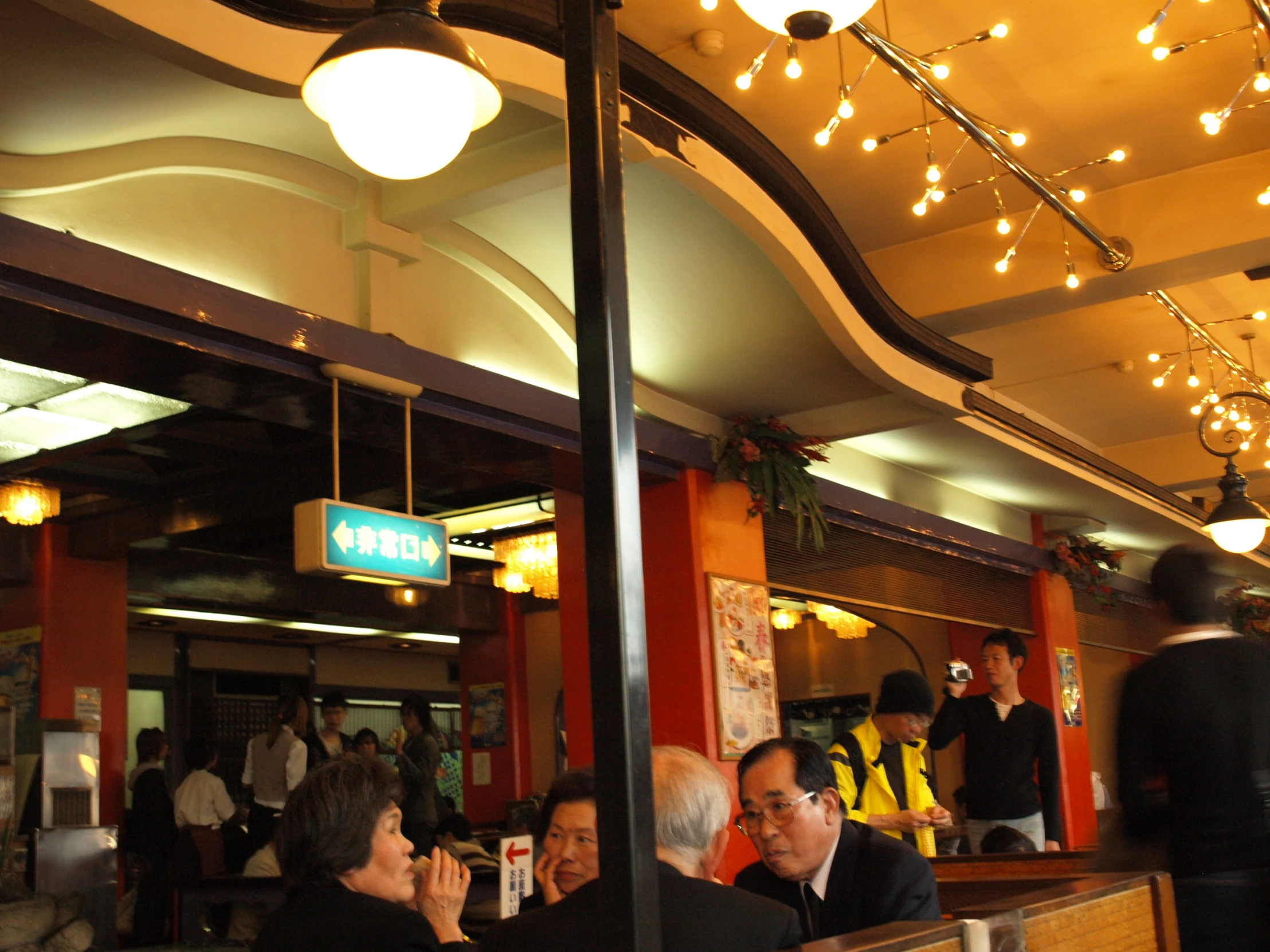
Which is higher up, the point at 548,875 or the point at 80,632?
the point at 80,632

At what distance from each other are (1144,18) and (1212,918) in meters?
3.76

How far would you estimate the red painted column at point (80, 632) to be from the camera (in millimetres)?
8109

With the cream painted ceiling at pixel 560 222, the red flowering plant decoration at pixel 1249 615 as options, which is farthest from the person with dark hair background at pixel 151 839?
the red flowering plant decoration at pixel 1249 615

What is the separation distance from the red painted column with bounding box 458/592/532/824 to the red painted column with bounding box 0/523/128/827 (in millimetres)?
3852

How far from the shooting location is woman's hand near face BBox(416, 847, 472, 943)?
284 cm

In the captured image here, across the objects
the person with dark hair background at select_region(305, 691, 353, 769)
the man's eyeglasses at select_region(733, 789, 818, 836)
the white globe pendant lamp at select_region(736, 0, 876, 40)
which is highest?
the white globe pendant lamp at select_region(736, 0, 876, 40)

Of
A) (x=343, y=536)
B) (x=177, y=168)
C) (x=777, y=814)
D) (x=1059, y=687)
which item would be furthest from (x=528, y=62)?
(x=1059, y=687)

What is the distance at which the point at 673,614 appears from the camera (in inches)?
258

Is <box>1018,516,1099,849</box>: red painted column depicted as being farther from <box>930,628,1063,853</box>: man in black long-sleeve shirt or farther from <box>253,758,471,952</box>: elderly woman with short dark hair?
<box>253,758,471,952</box>: elderly woman with short dark hair

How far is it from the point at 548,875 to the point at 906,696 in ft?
7.77

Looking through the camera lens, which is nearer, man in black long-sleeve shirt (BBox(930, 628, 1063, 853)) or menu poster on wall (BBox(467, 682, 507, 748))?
man in black long-sleeve shirt (BBox(930, 628, 1063, 853))

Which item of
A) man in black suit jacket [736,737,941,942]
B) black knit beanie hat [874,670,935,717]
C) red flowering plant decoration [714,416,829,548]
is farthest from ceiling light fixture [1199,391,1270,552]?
man in black suit jacket [736,737,941,942]

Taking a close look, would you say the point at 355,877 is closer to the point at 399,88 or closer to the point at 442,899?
the point at 442,899

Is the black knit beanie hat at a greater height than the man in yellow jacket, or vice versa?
the black knit beanie hat
